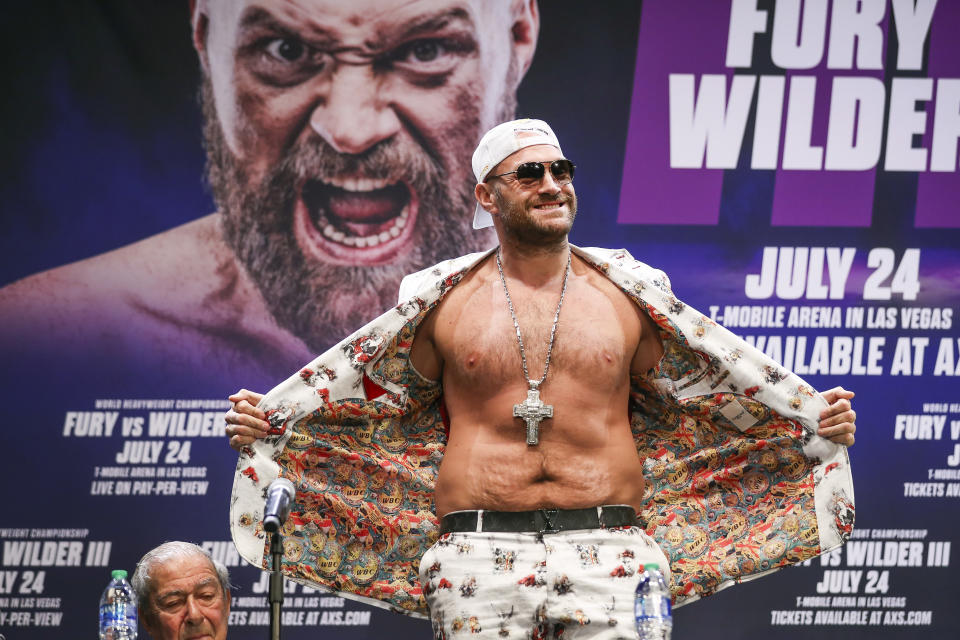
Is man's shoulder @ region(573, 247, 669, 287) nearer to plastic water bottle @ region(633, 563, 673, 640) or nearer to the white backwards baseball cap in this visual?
the white backwards baseball cap

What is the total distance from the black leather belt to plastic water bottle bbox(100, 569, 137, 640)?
736 mm

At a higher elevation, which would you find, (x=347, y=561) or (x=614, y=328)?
(x=614, y=328)

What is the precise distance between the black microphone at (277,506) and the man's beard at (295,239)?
6.39 feet

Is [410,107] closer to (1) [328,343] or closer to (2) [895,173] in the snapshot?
(1) [328,343]

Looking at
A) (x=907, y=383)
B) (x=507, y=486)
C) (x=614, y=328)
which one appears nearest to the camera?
(x=507, y=486)

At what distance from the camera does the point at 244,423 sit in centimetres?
292

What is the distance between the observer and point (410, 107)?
4254 millimetres

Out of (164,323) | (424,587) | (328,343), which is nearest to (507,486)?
(424,587)

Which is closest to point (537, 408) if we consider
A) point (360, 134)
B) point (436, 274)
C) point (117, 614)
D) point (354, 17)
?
point (436, 274)

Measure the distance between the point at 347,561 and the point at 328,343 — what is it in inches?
50.9

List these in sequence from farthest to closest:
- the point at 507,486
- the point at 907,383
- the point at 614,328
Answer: the point at 907,383 < the point at 614,328 < the point at 507,486

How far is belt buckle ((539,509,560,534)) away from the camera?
2746 millimetres

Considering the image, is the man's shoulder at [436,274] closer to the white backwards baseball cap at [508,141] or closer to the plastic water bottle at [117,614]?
the white backwards baseball cap at [508,141]

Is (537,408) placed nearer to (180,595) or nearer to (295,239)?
(180,595)
